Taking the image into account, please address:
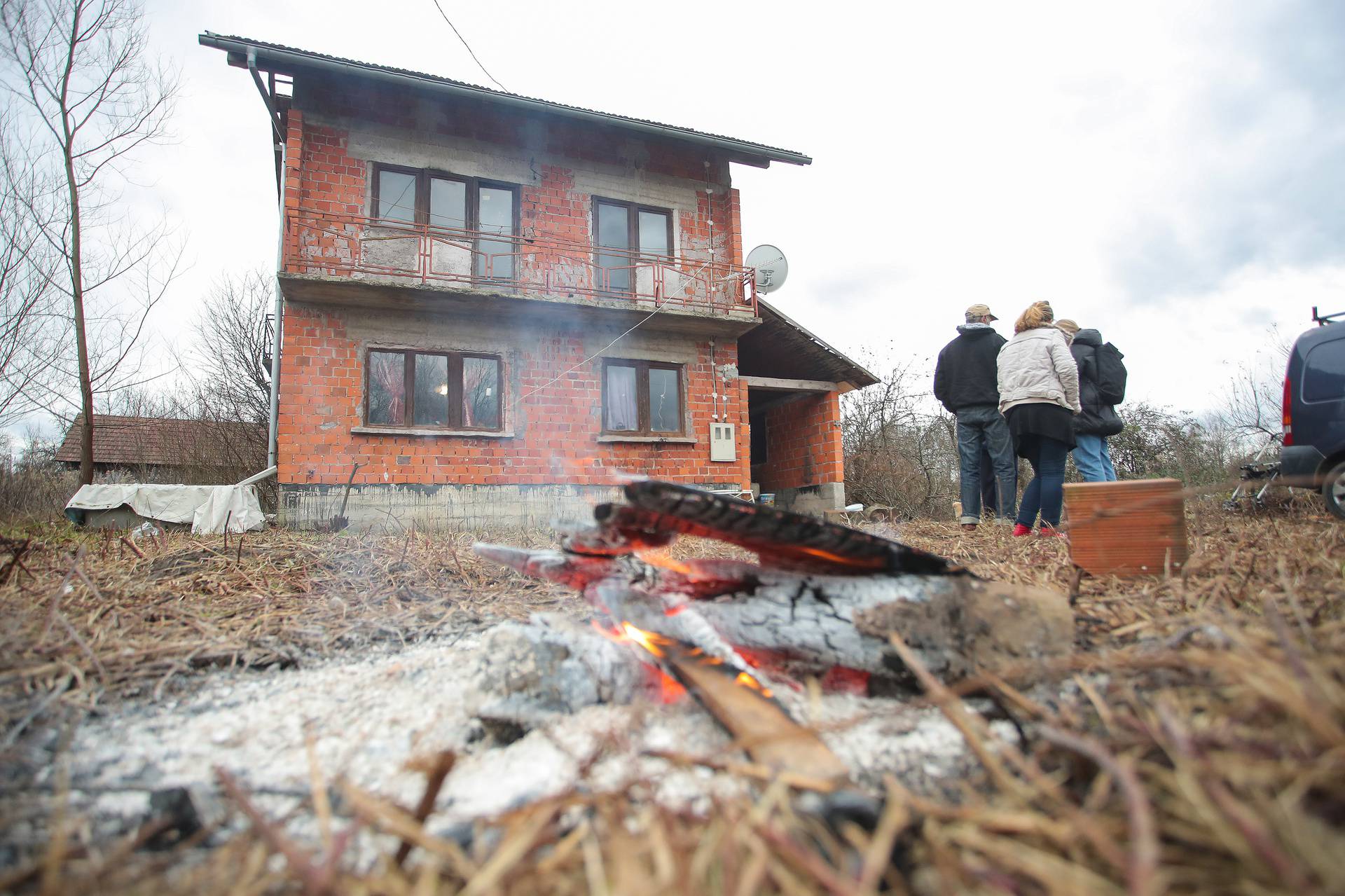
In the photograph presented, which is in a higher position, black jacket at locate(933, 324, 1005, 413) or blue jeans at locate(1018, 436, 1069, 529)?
black jacket at locate(933, 324, 1005, 413)

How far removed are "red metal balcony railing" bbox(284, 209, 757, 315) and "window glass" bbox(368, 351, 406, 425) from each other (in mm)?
1092

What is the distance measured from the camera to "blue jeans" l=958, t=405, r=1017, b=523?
508 cm

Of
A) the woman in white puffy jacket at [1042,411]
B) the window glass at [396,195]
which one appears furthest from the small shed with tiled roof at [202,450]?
the woman in white puffy jacket at [1042,411]

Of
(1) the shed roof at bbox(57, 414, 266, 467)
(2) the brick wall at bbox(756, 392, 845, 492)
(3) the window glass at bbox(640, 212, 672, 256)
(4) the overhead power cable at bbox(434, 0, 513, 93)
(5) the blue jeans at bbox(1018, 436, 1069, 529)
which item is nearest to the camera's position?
(5) the blue jeans at bbox(1018, 436, 1069, 529)

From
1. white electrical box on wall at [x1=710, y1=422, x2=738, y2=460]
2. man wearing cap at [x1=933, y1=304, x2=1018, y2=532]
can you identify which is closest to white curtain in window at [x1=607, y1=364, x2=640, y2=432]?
white electrical box on wall at [x1=710, y1=422, x2=738, y2=460]

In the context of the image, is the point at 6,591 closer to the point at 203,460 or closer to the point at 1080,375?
the point at 1080,375

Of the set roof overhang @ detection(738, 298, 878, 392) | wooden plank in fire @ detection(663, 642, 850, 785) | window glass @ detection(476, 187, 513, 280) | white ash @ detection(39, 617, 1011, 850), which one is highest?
window glass @ detection(476, 187, 513, 280)

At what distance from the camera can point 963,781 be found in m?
0.85

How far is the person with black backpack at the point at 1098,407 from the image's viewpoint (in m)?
4.36

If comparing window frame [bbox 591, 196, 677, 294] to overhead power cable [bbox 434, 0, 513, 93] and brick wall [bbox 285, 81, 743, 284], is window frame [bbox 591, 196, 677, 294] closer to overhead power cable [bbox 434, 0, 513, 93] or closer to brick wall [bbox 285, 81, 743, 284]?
brick wall [bbox 285, 81, 743, 284]

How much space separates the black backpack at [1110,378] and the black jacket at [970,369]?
2.62ft

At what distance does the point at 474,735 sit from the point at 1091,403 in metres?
4.93

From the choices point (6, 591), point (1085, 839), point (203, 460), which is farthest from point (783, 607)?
point (203, 460)

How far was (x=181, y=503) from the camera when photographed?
6832 mm
